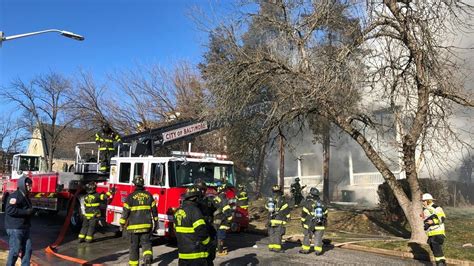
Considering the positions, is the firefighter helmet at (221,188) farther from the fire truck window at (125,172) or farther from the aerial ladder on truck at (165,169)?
the fire truck window at (125,172)

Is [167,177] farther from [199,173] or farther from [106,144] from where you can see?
[106,144]

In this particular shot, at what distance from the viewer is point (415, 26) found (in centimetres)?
988

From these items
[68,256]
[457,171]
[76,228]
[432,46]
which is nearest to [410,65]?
[432,46]

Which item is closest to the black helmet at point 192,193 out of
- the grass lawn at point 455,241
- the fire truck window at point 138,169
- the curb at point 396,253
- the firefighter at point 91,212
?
the fire truck window at point 138,169

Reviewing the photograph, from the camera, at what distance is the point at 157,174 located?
9.48m

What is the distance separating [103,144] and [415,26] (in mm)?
8196

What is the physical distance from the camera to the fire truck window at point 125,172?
34.1 feet

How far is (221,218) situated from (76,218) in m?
5.31

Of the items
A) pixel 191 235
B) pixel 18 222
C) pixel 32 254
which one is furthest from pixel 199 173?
pixel 191 235

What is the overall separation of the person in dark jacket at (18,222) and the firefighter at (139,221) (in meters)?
1.51

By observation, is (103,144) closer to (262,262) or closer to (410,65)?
(262,262)

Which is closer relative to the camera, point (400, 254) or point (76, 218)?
point (400, 254)

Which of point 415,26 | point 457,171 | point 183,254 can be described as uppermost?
point 415,26

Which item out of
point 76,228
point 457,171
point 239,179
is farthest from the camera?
point 239,179
